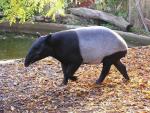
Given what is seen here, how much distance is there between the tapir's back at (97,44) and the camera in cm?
660

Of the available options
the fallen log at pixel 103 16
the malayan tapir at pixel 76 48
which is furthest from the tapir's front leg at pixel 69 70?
the fallen log at pixel 103 16

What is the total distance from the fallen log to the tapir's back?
1014cm

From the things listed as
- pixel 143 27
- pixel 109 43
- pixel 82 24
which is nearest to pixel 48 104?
pixel 109 43

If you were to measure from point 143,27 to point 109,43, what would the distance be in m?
10.2

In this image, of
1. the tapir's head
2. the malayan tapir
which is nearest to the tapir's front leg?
the malayan tapir

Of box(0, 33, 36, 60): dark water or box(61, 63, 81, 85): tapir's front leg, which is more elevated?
box(61, 63, 81, 85): tapir's front leg

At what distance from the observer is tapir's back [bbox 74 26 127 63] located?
6.60 m

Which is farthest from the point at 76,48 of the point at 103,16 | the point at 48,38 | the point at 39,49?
the point at 103,16

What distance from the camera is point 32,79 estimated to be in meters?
7.66

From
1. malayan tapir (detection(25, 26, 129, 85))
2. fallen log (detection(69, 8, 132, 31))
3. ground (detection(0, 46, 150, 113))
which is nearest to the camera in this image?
ground (detection(0, 46, 150, 113))

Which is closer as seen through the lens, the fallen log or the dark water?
the dark water

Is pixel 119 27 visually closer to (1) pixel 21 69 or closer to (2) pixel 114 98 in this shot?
(1) pixel 21 69

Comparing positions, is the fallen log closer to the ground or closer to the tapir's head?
the ground

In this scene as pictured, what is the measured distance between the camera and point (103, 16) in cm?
1823
